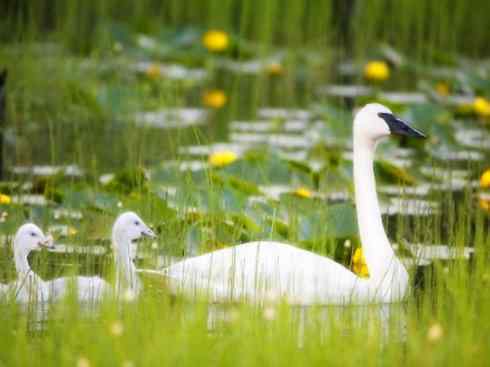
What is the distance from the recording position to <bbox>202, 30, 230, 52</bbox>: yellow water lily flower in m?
12.5

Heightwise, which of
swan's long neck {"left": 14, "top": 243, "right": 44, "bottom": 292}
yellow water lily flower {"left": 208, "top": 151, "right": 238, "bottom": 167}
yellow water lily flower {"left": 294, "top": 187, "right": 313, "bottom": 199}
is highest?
yellow water lily flower {"left": 208, "top": 151, "right": 238, "bottom": 167}

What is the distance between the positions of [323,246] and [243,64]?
707 cm

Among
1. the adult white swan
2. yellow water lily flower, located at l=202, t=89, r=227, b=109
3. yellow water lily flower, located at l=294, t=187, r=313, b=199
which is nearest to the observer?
the adult white swan

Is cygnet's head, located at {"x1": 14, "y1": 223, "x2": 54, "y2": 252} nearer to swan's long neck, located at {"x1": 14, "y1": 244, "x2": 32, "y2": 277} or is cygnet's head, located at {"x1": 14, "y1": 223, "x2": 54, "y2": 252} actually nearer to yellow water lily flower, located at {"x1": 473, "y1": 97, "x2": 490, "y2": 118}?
swan's long neck, located at {"x1": 14, "y1": 244, "x2": 32, "y2": 277}

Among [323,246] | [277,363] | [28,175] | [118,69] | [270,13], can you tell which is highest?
[270,13]

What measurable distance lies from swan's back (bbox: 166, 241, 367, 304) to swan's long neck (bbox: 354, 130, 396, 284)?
11.5 inches

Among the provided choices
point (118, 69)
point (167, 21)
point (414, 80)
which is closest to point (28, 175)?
point (118, 69)

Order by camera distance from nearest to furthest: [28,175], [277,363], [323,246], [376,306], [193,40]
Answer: [277,363], [376,306], [323,246], [28,175], [193,40]

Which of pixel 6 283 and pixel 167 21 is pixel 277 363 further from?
pixel 167 21

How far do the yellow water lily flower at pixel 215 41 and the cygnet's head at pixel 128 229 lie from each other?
21.9 ft

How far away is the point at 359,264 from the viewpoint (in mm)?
6832

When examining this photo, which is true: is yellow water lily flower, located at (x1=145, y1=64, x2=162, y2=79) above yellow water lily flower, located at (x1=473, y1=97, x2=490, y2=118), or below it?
above

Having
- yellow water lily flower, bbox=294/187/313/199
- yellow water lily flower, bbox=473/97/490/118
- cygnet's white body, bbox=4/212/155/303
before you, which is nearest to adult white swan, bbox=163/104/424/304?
cygnet's white body, bbox=4/212/155/303

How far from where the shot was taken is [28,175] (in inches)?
319
